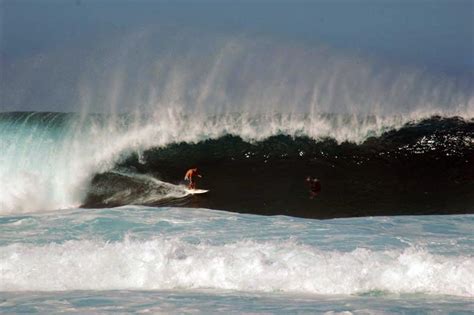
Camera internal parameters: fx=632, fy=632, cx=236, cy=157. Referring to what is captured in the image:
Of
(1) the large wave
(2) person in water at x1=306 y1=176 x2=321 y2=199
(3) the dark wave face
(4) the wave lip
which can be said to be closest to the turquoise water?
(4) the wave lip

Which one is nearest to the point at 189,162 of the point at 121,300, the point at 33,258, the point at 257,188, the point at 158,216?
the point at 257,188

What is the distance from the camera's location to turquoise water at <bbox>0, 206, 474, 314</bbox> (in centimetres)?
706

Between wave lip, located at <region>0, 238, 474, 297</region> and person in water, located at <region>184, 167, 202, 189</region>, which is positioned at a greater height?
person in water, located at <region>184, 167, 202, 189</region>

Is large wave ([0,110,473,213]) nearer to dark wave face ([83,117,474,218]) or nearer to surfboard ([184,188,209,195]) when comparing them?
dark wave face ([83,117,474,218])

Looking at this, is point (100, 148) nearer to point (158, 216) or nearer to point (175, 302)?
point (158, 216)

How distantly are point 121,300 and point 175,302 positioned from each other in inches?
24.7

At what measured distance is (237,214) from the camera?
1270 cm

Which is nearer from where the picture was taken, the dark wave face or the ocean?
the ocean

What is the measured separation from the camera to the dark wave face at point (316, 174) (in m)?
13.9

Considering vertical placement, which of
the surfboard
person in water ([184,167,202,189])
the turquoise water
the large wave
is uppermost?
the large wave

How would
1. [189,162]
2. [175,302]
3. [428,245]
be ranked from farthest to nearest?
[189,162]
[428,245]
[175,302]

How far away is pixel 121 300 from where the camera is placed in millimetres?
7215

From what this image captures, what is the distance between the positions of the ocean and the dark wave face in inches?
1.9

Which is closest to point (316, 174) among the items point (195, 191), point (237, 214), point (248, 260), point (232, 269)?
point (195, 191)
